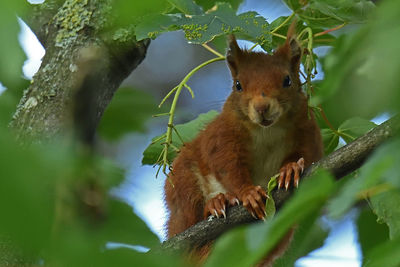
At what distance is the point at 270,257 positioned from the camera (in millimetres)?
2301

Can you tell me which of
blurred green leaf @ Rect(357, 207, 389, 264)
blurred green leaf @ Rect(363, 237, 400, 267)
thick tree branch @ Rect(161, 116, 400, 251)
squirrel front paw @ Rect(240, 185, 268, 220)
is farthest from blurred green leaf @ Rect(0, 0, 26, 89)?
squirrel front paw @ Rect(240, 185, 268, 220)

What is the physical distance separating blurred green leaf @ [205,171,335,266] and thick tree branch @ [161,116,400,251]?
2.28ft

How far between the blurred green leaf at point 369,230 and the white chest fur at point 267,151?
716 mm

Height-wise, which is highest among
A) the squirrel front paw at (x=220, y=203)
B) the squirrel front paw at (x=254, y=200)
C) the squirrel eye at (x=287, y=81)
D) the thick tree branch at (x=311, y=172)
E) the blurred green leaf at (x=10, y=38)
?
the squirrel eye at (x=287, y=81)

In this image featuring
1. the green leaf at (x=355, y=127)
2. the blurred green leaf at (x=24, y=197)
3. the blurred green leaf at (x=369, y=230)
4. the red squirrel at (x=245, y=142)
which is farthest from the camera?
the red squirrel at (x=245, y=142)

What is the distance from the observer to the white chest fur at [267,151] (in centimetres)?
245

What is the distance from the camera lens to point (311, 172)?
170cm

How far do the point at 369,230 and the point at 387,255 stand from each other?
1.16 m

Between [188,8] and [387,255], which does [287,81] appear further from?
[387,255]

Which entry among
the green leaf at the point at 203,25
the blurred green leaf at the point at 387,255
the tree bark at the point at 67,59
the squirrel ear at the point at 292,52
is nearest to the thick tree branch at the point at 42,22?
the tree bark at the point at 67,59

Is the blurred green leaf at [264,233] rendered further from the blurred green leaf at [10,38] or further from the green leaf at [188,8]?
the green leaf at [188,8]

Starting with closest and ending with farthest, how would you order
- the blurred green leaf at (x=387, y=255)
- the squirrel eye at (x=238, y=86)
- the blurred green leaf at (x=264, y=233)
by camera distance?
the blurred green leaf at (x=264, y=233) → the blurred green leaf at (x=387, y=255) → the squirrel eye at (x=238, y=86)

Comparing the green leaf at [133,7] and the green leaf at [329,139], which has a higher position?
the green leaf at [329,139]

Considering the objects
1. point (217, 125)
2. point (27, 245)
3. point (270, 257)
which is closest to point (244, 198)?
point (270, 257)
